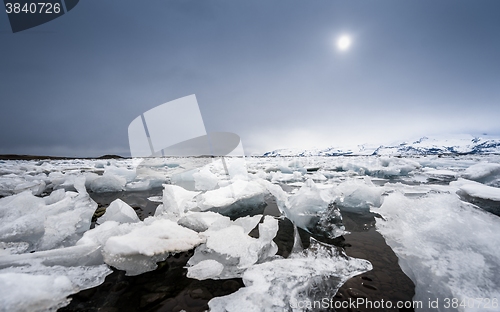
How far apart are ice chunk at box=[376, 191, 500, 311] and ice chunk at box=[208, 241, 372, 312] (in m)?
0.50

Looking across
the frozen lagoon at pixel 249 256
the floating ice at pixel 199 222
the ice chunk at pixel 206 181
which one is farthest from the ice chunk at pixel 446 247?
the ice chunk at pixel 206 181

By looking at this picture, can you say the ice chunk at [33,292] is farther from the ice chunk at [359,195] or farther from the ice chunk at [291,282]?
the ice chunk at [359,195]

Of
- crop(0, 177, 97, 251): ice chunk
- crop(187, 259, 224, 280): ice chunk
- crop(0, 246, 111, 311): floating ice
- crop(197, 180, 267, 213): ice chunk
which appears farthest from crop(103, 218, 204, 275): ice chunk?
crop(197, 180, 267, 213): ice chunk

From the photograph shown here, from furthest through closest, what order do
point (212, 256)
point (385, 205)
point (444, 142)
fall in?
point (444, 142), point (385, 205), point (212, 256)

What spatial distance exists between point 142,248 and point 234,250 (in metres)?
0.98

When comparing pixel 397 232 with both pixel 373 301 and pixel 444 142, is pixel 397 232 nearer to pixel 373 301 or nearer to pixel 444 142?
pixel 373 301

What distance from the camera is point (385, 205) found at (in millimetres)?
3189

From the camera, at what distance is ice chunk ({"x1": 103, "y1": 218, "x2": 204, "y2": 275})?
1.97m

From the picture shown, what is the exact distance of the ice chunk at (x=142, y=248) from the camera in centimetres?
197

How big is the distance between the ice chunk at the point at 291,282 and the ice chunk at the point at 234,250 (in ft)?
0.56

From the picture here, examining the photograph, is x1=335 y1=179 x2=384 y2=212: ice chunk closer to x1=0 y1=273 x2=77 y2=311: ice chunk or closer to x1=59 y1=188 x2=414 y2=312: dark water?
x1=59 y1=188 x2=414 y2=312: dark water

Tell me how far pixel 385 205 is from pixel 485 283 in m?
1.58

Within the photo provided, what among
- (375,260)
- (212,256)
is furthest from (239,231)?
(375,260)

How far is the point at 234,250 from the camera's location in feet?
7.66
